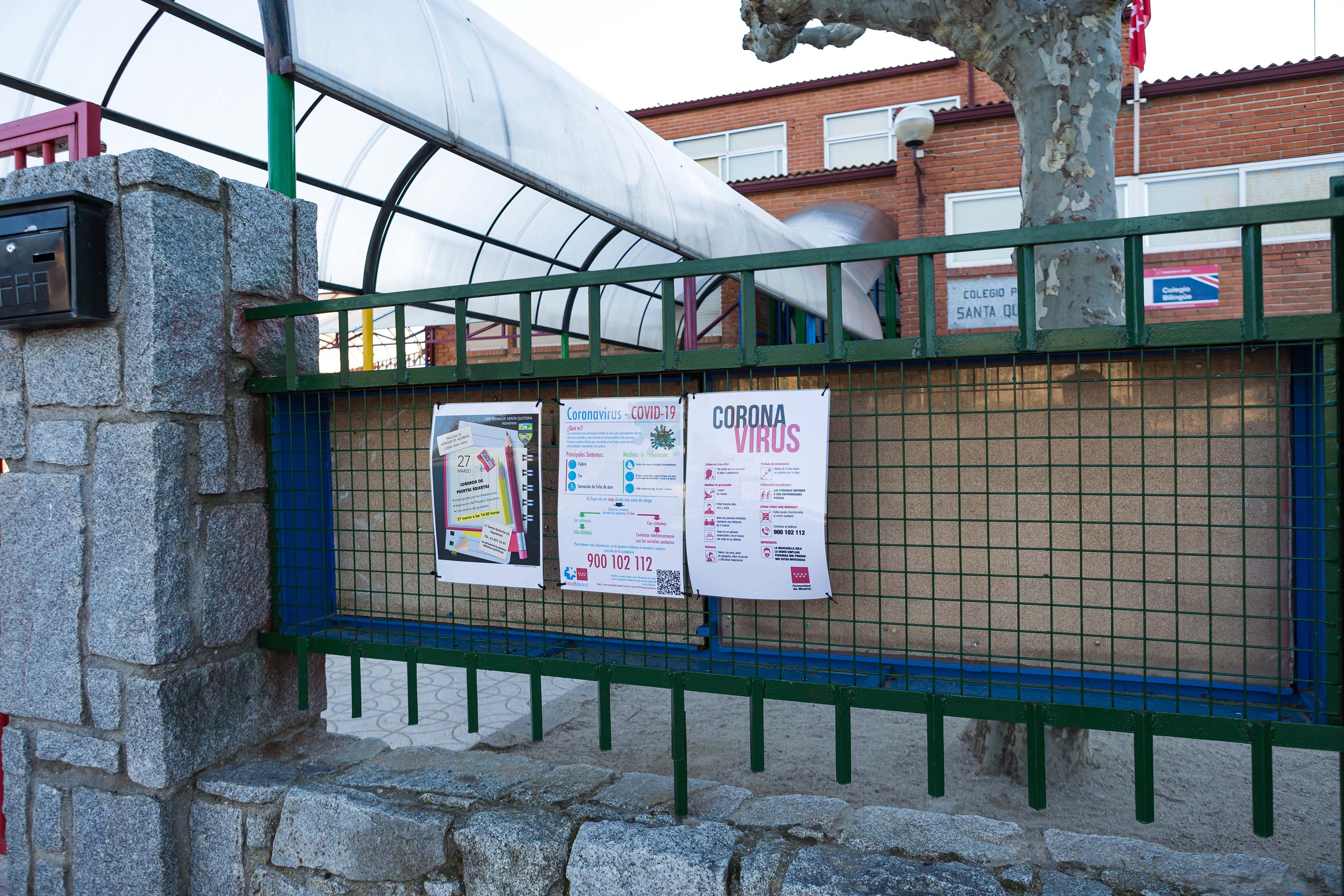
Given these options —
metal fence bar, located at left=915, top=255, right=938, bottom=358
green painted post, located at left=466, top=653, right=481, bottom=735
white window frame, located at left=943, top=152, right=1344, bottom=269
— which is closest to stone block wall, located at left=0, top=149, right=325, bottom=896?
green painted post, located at left=466, top=653, right=481, bottom=735

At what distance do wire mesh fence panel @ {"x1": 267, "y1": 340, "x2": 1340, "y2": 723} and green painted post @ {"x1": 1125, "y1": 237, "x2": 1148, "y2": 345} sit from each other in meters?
0.09

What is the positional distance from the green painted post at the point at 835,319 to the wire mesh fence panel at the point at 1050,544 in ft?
0.38

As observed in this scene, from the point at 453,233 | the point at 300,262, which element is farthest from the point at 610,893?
the point at 453,233

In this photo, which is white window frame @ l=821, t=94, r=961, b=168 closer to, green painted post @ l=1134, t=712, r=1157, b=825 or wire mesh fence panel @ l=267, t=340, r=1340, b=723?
wire mesh fence panel @ l=267, t=340, r=1340, b=723

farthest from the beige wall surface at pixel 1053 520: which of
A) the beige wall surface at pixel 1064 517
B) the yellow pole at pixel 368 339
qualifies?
the yellow pole at pixel 368 339

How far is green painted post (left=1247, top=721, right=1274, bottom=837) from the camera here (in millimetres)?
1897

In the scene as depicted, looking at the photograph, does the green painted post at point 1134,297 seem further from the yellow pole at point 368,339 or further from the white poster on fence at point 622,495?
the yellow pole at point 368,339

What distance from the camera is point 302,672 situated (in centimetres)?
296

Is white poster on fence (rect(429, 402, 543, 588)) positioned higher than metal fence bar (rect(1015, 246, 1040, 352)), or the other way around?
metal fence bar (rect(1015, 246, 1040, 352))

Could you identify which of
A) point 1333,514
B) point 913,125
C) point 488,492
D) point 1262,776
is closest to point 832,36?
point 913,125

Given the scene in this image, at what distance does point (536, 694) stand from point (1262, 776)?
1.92 m

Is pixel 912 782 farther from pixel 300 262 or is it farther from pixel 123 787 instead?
pixel 300 262

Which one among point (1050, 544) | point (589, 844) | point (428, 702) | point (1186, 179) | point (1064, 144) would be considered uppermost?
point (1186, 179)

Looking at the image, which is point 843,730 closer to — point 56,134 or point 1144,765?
point 1144,765
